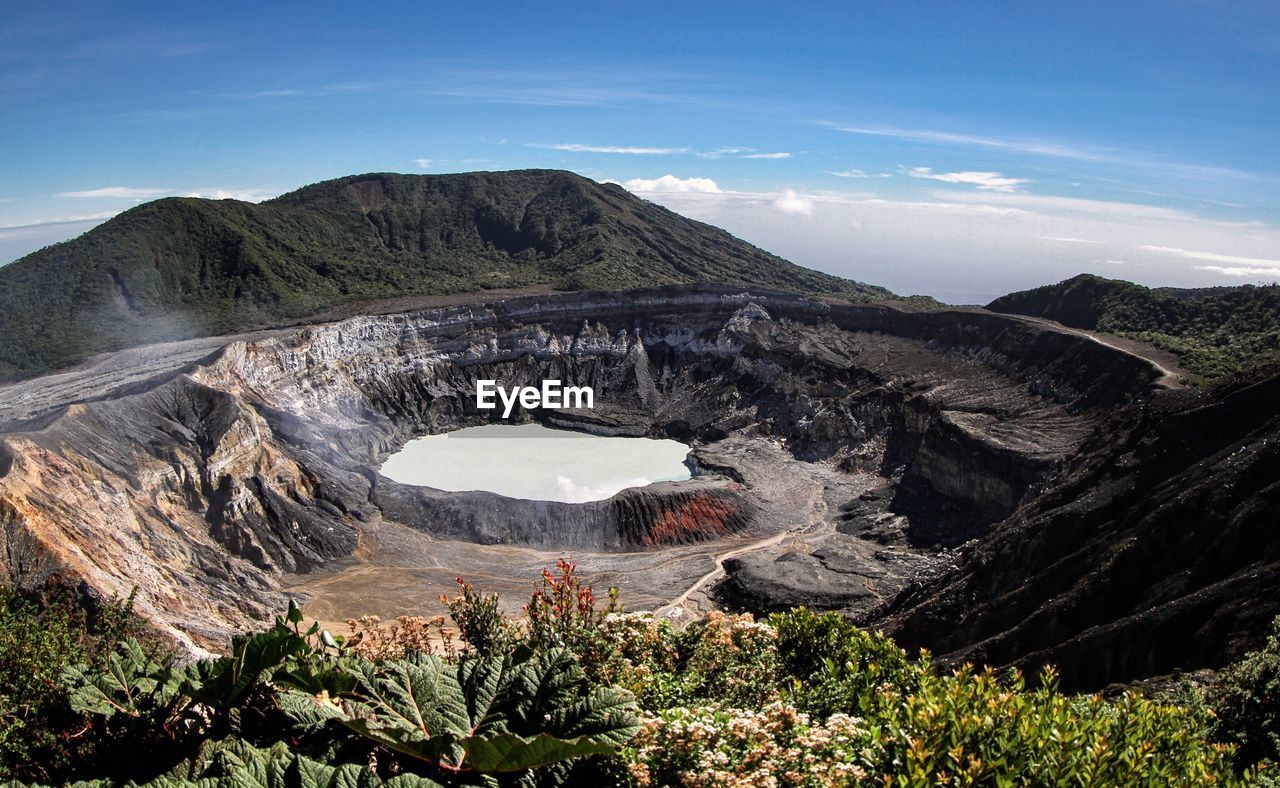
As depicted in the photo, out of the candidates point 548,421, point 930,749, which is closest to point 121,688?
point 930,749

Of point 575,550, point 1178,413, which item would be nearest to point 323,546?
point 575,550

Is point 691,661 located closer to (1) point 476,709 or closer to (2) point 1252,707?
(1) point 476,709

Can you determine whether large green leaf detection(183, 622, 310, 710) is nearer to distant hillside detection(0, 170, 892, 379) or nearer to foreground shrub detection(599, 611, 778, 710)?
foreground shrub detection(599, 611, 778, 710)

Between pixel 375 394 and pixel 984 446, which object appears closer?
pixel 984 446

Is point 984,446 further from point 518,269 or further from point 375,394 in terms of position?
point 518,269

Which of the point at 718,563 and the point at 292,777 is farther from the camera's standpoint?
the point at 718,563

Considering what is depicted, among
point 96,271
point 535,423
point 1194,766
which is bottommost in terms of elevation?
point 535,423
